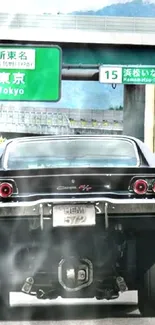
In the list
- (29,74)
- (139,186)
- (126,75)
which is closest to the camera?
(139,186)

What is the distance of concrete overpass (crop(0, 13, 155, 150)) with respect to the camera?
14.1 ft

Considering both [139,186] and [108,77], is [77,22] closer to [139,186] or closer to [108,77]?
[108,77]

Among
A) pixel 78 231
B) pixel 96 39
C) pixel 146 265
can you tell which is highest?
pixel 96 39

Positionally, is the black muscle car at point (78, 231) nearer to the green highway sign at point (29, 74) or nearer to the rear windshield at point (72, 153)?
the rear windshield at point (72, 153)

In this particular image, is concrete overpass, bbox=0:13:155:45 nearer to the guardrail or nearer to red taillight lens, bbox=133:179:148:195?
the guardrail

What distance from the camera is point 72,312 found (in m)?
3.63

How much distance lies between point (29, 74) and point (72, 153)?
159 centimetres

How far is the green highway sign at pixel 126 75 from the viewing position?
18.1 feet

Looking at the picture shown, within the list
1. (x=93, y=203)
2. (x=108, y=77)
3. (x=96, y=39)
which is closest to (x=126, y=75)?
(x=108, y=77)

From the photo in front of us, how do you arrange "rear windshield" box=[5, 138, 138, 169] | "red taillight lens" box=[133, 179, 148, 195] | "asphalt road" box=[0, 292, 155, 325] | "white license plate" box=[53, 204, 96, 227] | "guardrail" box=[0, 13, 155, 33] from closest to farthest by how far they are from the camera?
"white license plate" box=[53, 204, 96, 227], "red taillight lens" box=[133, 179, 148, 195], "asphalt road" box=[0, 292, 155, 325], "rear windshield" box=[5, 138, 138, 169], "guardrail" box=[0, 13, 155, 33]

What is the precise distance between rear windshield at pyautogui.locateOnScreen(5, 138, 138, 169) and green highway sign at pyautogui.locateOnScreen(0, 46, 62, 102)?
86cm

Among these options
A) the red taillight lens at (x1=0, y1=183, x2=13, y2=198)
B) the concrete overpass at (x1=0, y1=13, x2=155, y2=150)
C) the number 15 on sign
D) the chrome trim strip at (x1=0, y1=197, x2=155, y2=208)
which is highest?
the concrete overpass at (x1=0, y1=13, x2=155, y2=150)

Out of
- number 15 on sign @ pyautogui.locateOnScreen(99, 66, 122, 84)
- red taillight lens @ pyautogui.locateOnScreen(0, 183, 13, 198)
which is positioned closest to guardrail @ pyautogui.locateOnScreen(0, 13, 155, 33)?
number 15 on sign @ pyautogui.locateOnScreen(99, 66, 122, 84)

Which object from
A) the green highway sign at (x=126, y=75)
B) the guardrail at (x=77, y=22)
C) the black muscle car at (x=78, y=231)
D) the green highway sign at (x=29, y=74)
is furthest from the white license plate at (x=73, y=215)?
the green highway sign at (x=126, y=75)
